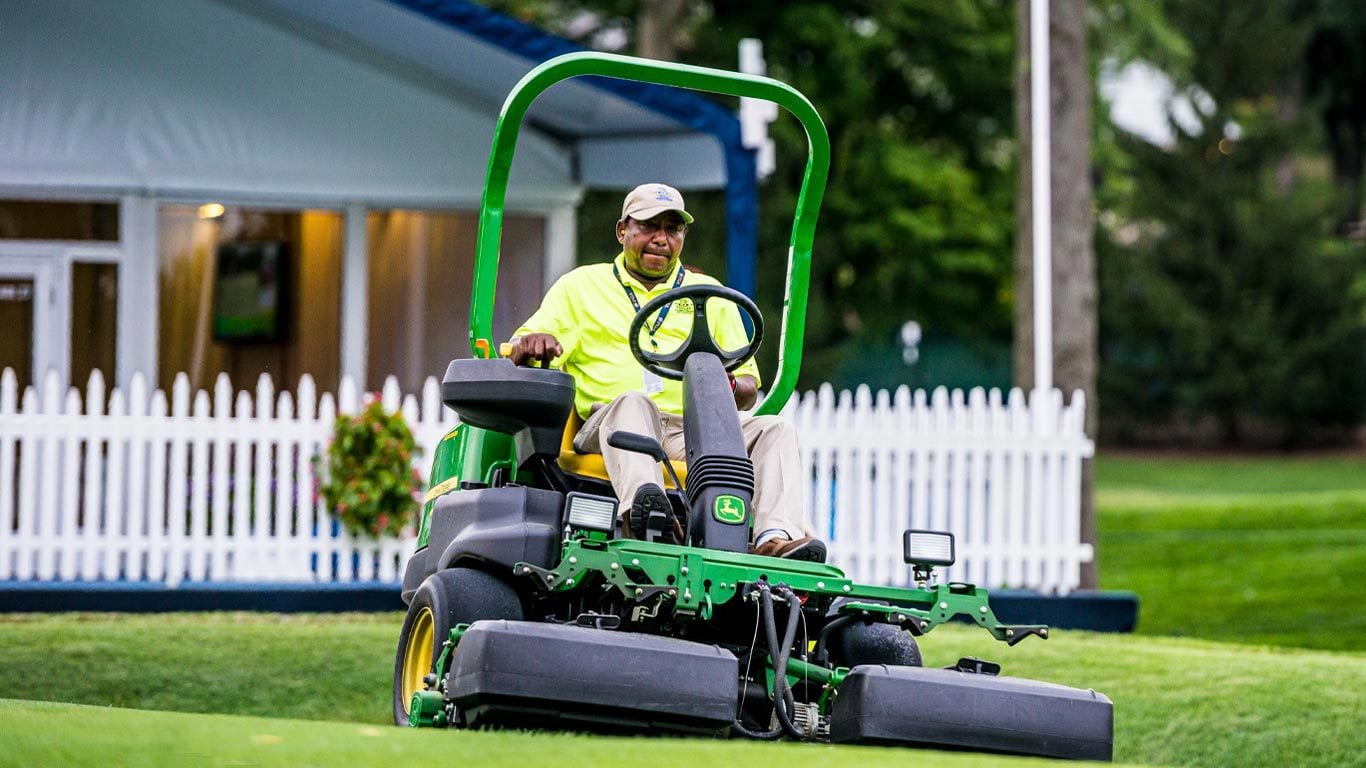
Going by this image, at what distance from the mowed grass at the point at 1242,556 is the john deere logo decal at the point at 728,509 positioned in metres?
8.03

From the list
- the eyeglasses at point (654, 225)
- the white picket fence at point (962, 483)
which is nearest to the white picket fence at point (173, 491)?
the white picket fence at point (962, 483)

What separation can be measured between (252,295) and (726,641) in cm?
1007

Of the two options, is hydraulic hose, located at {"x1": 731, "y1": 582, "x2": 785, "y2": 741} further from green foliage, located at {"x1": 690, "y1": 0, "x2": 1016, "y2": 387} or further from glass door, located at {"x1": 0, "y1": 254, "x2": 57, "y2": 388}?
green foliage, located at {"x1": 690, "y1": 0, "x2": 1016, "y2": 387}

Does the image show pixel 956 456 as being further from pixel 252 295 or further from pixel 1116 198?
pixel 1116 198

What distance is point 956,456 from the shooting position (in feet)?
40.3

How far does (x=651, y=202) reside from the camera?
A: 6594mm

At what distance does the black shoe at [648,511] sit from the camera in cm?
568

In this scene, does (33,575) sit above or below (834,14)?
below

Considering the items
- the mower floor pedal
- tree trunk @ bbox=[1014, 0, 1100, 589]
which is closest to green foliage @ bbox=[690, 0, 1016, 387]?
tree trunk @ bbox=[1014, 0, 1100, 589]

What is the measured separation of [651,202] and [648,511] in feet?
4.51

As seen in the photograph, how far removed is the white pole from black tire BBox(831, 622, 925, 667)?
6870mm

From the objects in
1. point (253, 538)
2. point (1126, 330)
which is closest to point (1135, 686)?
point (253, 538)

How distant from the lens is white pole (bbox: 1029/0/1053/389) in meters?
12.8

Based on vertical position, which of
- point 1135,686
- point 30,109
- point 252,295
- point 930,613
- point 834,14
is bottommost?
point 1135,686
